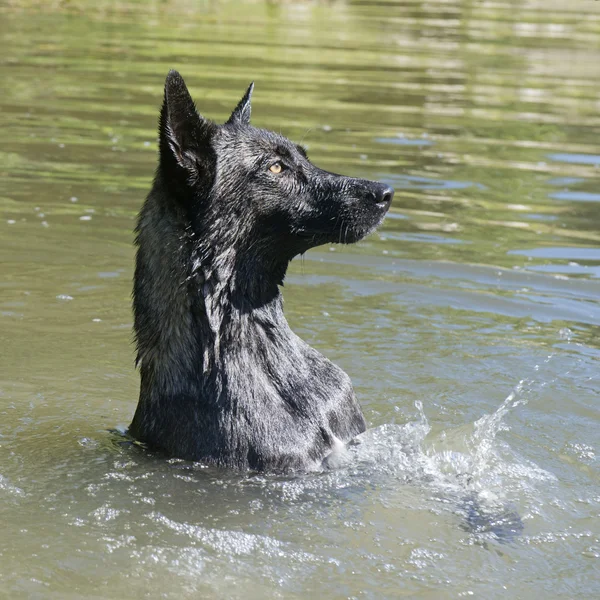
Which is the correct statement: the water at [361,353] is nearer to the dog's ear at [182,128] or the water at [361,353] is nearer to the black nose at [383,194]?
the black nose at [383,194]

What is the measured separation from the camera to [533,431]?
621 cm

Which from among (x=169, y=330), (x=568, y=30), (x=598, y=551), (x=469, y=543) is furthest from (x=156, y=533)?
(x=568, y=30)

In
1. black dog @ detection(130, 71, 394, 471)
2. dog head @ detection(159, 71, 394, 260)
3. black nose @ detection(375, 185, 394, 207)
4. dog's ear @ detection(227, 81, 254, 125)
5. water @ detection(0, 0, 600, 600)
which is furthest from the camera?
dog's ear @ detection(227, 81, 254, 125)

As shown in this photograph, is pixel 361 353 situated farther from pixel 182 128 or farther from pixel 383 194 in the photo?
pixel 182 128

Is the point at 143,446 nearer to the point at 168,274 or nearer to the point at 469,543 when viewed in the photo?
the point at 168,274

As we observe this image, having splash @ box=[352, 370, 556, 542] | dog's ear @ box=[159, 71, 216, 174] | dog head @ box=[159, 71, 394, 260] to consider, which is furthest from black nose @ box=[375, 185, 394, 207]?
splash @ box=[352, 370, 556, 542]

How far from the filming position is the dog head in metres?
4.88

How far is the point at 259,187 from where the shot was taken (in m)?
5.20

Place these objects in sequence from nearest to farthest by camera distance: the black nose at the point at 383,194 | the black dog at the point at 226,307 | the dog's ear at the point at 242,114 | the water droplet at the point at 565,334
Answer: the black dog at the point at 226,307 → the black nose at the point at 383,194 → the dog's ear at the point at 242,114 → the water droplet at the point at 565,334

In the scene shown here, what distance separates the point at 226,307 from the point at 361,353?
2.39 metres

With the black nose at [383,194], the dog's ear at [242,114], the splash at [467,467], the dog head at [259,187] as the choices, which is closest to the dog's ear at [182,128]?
the dog head at [259,187]

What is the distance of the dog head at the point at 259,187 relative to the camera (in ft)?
16.0

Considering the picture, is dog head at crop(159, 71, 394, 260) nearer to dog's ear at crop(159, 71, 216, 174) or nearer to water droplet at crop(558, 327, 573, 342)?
dog's ear at crop(159, 71, 216, 174)

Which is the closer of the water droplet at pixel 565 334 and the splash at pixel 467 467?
the splash at pixel 467 467
